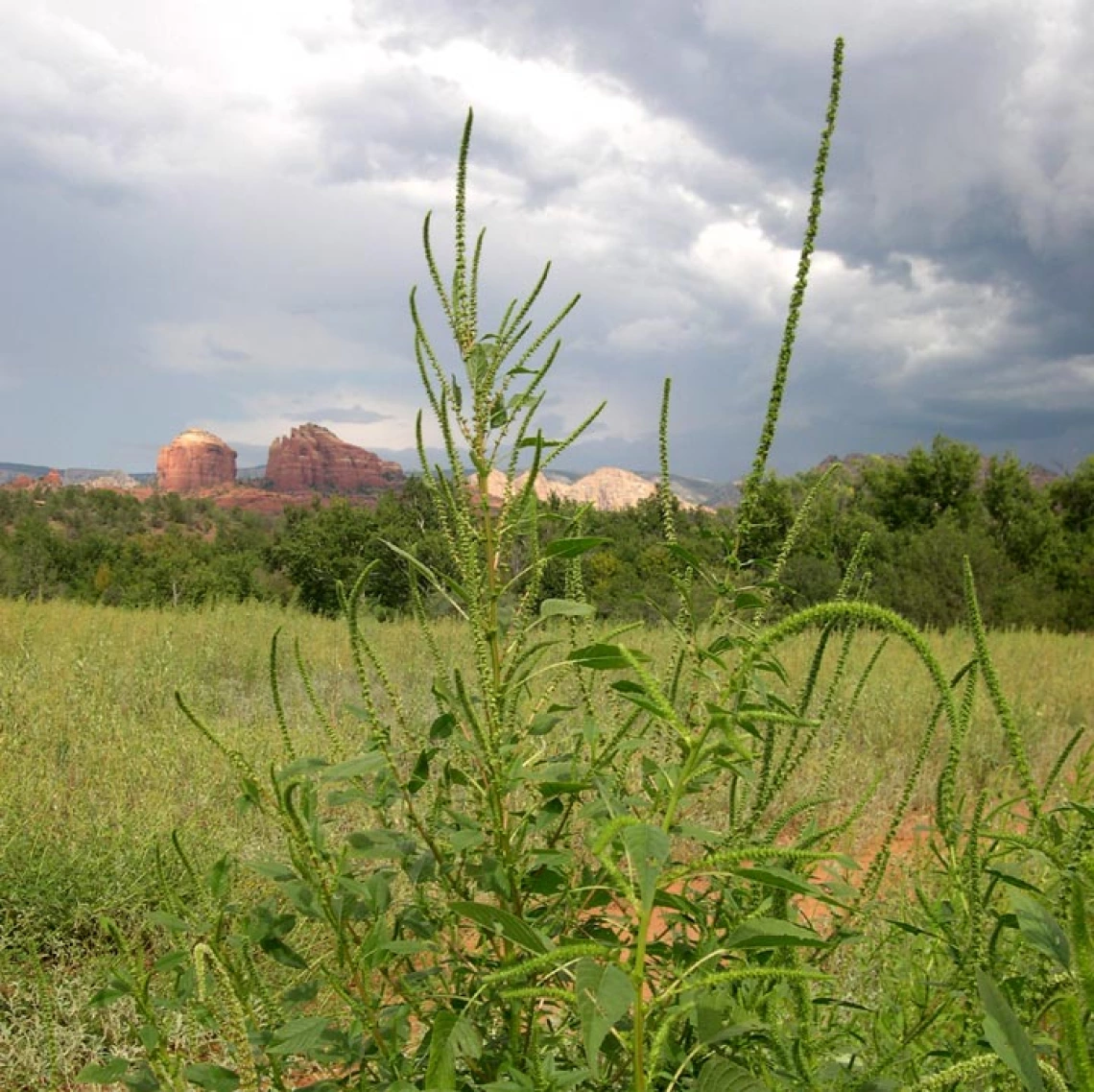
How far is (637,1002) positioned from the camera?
25.4 inches

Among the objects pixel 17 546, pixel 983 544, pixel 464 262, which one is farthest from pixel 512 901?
pixel 17 546

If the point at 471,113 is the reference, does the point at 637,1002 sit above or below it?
below

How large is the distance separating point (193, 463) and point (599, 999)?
151983 mm

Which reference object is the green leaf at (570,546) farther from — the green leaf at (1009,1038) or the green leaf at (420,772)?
the green leaf at (1009,1038)

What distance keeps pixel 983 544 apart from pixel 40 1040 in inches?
794

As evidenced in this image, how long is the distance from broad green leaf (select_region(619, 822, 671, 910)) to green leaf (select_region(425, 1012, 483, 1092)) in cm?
34

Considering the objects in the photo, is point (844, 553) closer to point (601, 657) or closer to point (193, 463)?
point (601, 657)

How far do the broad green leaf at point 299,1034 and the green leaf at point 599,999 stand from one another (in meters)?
0.41

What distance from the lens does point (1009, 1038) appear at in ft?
1.65

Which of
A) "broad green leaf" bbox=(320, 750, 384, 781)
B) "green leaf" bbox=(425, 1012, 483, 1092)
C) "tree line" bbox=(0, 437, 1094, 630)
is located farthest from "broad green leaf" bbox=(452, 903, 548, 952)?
"tree line" bbox=(0, 437, 1094, 630)

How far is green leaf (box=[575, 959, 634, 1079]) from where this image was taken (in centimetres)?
60

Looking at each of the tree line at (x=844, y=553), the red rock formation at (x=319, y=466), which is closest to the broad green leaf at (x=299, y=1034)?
the tree line at (x=844, y=553)

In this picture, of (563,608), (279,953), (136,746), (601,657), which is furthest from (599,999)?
(136,746)

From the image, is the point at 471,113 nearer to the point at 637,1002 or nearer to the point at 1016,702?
the point at 637,1002
